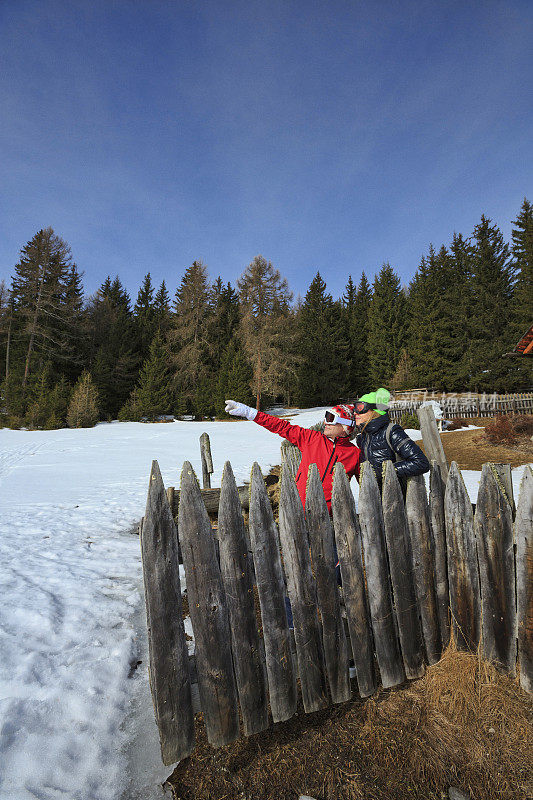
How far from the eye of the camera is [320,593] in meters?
2.08

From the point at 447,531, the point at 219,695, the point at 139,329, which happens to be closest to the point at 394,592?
the point at 447,531

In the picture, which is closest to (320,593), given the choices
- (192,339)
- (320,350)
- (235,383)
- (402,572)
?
(402,572)

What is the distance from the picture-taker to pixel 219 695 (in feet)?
6.12

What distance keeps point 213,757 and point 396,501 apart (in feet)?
5.59

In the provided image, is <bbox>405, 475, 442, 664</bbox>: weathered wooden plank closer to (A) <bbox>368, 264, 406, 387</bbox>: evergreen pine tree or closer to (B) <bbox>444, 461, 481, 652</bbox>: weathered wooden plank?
(B) <bbox>444, 461, 481, 652</bbox>: weathered wooden plank

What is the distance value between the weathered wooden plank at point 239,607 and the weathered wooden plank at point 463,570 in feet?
4.45

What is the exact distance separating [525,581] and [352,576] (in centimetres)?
107

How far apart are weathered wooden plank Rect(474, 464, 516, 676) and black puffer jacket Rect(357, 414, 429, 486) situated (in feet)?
1.37

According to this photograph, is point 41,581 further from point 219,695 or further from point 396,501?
point 396,501

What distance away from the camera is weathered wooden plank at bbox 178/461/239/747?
1.83m

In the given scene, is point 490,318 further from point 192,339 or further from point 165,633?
point 165,633

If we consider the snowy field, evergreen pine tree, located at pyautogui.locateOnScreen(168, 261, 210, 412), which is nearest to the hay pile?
the snowy field

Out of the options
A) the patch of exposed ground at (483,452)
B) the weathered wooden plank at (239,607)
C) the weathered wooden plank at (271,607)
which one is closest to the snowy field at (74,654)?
the weathered wooden plank at (239,607)

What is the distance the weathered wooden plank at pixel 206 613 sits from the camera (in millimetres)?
1831
